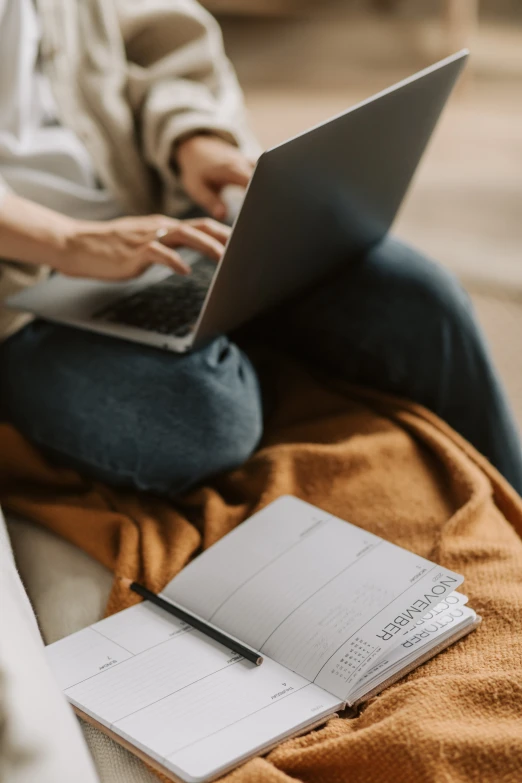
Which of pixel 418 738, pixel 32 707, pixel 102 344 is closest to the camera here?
pixel 32 707

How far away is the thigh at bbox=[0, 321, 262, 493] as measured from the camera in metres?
0.88

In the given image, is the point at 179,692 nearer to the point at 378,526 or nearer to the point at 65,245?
the point at 378,526

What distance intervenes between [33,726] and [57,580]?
38 cm

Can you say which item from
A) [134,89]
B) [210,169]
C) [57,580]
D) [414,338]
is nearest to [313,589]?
[57,580]

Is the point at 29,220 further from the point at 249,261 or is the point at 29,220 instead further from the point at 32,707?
the point at 32,707

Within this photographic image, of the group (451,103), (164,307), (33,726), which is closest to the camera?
(33,726)

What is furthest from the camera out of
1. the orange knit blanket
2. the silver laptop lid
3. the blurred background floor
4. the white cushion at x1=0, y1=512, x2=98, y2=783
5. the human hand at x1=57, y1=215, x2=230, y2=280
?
the blurred background floor

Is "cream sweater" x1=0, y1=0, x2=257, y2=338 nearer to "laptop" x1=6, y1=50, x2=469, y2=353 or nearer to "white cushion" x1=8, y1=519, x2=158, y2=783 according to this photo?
"laptop" x1=6, y1=50, x2=469, y2=353

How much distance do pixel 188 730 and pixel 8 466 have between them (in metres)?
0.41

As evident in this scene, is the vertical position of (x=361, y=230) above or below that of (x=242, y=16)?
above

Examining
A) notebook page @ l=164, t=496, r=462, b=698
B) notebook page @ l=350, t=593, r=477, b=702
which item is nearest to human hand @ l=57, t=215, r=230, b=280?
notebook page @ l=164, t=496, r=462, b=698

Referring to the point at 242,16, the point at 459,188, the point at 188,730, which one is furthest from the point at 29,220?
the point at 242,16

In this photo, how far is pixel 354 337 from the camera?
3.34ft

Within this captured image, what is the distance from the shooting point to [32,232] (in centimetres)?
87
